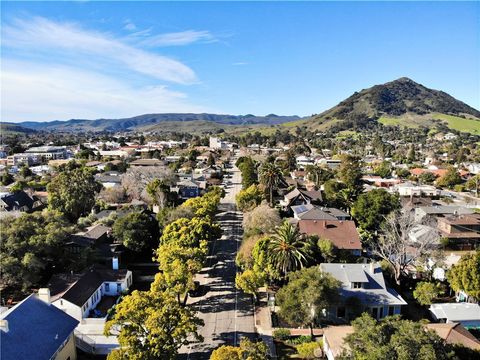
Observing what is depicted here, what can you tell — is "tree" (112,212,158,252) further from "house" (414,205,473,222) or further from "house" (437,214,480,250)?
"house" (414,205,473,222)

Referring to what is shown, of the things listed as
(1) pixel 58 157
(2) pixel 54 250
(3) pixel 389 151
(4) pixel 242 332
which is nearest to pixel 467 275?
(4) pixel 242 332

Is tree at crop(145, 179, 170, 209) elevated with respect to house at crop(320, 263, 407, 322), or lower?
elevated

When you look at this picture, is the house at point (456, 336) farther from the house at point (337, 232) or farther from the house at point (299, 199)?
the house at point (299, 199)

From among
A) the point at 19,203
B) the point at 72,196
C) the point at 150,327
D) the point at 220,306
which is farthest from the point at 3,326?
the point at 19,203

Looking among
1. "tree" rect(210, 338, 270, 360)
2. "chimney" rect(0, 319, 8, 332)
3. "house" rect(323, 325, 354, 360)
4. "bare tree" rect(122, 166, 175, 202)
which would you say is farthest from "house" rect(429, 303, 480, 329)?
"bare tree" rect(122, 166, 175, 202)

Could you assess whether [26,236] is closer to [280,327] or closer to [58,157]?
[280,327]

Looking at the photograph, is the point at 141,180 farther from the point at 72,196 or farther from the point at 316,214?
the point at 316,214
